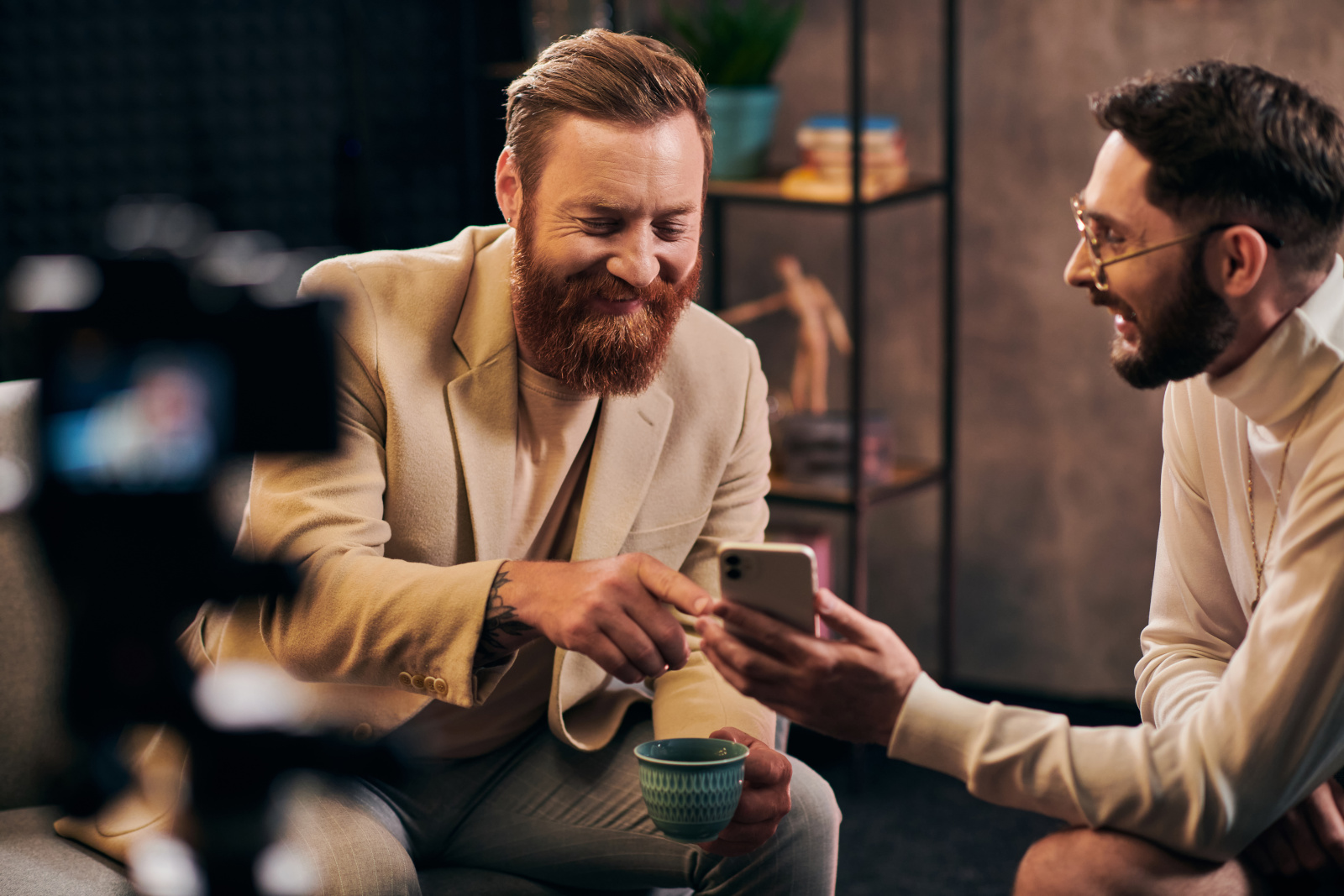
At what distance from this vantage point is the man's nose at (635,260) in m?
1.67

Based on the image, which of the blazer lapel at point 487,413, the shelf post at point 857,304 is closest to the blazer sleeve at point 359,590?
the blazer lapel at point 487,413

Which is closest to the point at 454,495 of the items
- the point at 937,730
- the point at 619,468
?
the point at 619,468

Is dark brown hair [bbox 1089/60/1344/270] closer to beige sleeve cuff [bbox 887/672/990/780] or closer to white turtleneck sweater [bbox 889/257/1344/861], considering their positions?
white turtleneck sweater [bbox 889/257/1344/861]

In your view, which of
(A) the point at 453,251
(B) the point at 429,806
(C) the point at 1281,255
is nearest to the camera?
(C) the point at 1281,255

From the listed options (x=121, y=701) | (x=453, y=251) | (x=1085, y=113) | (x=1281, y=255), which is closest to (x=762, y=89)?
(x=1085, y=113)

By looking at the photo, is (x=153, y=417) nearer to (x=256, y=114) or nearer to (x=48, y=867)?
(x=48, y=867)

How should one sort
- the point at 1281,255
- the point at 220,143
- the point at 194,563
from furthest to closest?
the point at 220,143, the point at 1281,255, the point at 194,563

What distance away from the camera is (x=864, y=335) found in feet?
10.4

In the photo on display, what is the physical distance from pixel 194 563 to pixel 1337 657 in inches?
43.3

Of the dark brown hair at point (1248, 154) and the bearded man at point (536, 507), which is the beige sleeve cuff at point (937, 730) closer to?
the bearded man at point (536, 507)

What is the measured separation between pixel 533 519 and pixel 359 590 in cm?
31

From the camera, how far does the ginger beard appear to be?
4.59 ft

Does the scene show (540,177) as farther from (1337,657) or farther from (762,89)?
(762,89)

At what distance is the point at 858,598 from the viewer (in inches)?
118
